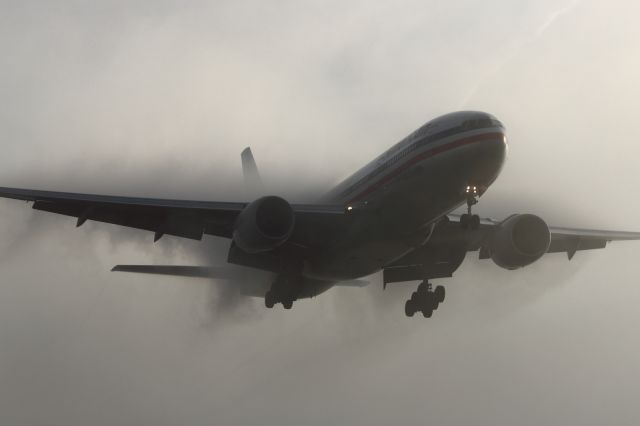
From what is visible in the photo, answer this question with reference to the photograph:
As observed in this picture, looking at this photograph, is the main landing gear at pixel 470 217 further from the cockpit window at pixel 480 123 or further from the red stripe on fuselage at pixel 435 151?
the cockpit window at pixel 480 123

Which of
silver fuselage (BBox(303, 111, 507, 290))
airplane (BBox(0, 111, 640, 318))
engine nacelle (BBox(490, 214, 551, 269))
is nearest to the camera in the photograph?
silver fuselage (BBox(303, 111, 507, 290))

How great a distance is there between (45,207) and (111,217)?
239 cm

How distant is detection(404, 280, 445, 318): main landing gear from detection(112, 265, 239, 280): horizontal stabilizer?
25.1 ft

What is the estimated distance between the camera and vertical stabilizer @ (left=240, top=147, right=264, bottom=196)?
47.1 m

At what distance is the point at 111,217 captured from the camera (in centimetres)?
2884

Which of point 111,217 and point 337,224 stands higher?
point 337,224

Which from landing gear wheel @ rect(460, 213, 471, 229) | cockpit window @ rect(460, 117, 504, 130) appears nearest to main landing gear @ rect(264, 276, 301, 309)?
landing gear wheel @ rect(460, 213, 471, 229)

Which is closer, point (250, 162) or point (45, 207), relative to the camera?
point (45, 207)

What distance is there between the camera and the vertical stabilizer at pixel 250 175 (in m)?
47.1

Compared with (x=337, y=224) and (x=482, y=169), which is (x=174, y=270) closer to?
(x=337, y=224)

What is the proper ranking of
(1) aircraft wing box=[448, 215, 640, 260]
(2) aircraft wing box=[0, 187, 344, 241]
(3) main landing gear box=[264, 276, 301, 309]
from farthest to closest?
(1) aircraft wing box=[448, 215, 640, 260]
(3) main landing gear box=[264, 276, 301, 309]
(2) aircraft wing box=[0, 187, 344, 241]

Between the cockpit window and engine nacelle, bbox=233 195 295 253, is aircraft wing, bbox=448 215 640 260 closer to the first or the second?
the cockpit window

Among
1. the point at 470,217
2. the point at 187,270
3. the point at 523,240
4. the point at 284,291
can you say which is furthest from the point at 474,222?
the point at 187,270

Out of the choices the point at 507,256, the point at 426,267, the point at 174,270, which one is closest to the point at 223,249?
the point at 174,270
